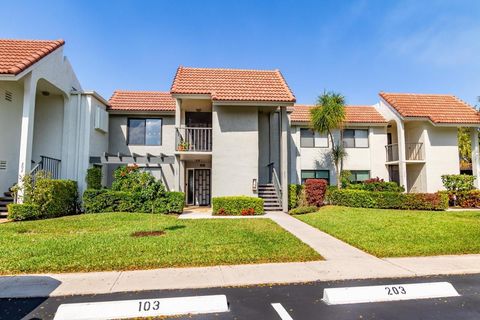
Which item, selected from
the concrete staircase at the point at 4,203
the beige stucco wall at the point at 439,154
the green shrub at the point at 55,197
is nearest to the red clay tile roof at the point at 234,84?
the green shrub at the point at 55,197

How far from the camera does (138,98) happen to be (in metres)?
18.6

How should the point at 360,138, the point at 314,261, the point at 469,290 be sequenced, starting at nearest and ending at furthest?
1. the point at 469,290
2. the point at 314,261
3. the point at 360,138

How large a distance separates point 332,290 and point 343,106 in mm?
15632

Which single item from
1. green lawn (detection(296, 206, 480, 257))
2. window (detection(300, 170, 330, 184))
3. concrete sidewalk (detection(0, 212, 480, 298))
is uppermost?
window (detection(300, 170, 330, 184))

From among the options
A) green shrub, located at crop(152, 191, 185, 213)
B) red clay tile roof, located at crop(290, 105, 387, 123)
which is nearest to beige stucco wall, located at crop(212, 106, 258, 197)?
green shrub, located at crop(152, 191, 185, 213)

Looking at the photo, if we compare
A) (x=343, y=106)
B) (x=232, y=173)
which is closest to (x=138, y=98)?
(x=232, y=173)

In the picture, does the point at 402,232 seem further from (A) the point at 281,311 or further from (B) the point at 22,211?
(B) the point at 22,211

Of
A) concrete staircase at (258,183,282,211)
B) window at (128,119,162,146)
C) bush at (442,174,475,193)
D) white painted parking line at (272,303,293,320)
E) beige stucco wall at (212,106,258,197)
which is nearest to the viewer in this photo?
white painted parking line at (272,303,293,320)

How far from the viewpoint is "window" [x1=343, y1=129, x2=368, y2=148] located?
20.4 metres

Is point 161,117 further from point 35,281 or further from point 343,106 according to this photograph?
point 35,281

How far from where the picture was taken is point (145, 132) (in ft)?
58.3

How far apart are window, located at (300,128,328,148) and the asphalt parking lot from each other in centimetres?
1565

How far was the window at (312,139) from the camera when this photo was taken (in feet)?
66.1

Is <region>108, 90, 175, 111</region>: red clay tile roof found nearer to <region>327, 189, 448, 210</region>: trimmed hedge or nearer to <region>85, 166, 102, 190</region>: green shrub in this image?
<region>85, 166, 102, 190</region>: green shrub
